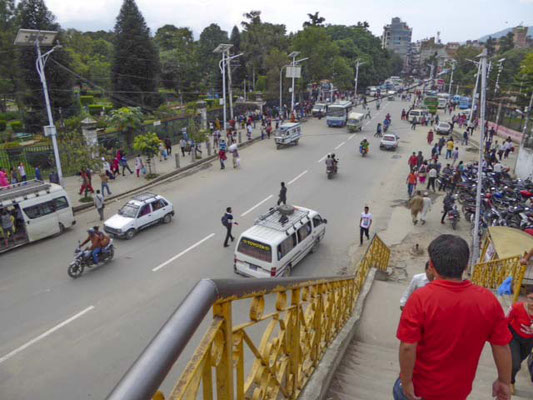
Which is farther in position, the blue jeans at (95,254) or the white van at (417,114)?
the white van at (417,114)

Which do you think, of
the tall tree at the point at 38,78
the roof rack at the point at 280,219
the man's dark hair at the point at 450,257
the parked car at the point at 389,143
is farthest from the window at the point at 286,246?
the tall tree at the point at 38,78

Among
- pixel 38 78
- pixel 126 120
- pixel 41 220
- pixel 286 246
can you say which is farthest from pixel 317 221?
pixel 38 78

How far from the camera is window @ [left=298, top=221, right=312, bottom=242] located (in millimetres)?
11930

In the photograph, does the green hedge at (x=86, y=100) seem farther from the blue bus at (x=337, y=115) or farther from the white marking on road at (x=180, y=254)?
the white marking on road at (x=180, y=254)

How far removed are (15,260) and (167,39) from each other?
64.1 m

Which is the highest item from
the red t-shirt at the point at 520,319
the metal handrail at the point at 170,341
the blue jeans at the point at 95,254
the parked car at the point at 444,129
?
the metal handrail at the point at 170,341

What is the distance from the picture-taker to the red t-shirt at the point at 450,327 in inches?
90.8

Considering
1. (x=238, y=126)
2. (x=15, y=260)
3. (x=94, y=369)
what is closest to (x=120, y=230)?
(x=15, y=260)

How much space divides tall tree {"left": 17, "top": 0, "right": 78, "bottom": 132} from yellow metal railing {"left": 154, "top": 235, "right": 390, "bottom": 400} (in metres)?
31.3

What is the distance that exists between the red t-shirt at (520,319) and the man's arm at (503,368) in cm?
259

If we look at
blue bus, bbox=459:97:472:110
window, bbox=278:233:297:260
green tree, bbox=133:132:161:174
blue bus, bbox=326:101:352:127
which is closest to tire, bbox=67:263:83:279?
window, bbox=278:233:297:260

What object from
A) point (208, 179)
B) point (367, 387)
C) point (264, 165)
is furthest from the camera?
point (264, 165)

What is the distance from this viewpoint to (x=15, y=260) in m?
12.5

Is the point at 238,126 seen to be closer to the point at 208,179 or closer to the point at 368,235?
the point at 208,179
